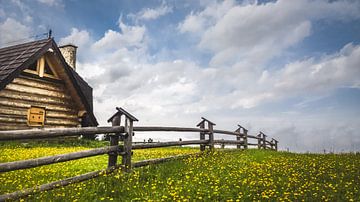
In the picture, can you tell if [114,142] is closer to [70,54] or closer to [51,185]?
[51,185]

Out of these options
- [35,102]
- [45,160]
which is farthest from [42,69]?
[45,160]

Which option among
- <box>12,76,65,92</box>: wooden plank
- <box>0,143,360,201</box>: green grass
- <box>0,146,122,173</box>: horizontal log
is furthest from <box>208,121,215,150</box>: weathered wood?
<box>12,76,65,92</box>: wooden plank

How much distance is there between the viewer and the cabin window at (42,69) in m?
19.4

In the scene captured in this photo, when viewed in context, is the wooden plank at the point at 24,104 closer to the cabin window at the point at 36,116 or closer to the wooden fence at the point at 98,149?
the cabin window at the point at 36,116

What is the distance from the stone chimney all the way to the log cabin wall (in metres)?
8.79

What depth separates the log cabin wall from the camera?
17391 mm

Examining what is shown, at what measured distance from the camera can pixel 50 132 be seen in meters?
6.59

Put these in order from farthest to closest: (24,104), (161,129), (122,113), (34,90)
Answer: (34,90) → (24,104) → (161,129) → (122,113)

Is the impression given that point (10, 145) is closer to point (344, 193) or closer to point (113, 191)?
point (113, 191)

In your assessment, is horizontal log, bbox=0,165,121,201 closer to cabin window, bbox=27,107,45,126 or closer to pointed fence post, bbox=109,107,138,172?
pointed fence post, bbox=109,107,138,172

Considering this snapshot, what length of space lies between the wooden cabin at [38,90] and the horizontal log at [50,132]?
36.9ft

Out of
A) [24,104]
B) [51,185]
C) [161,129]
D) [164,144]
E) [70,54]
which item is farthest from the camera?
[70,54]

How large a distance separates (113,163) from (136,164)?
74 cm

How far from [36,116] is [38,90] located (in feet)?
5.31
